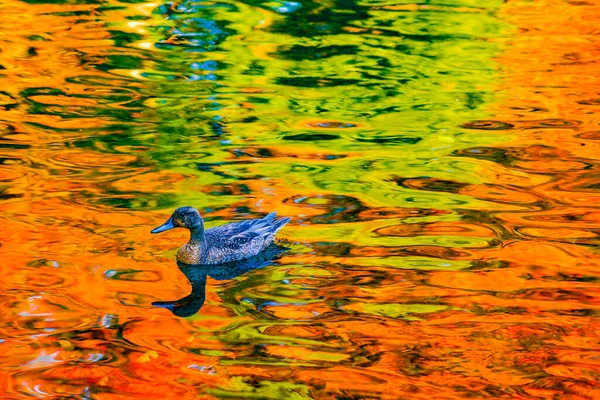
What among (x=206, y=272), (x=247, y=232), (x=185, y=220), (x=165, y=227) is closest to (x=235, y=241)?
(x=247, y=232)

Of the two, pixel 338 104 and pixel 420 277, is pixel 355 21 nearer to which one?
pixel 338 104

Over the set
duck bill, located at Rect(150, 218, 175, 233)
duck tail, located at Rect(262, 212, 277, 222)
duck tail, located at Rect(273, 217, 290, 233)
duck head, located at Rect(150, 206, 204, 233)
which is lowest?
duck tail, located at Rect(273, 217, 290, 233)

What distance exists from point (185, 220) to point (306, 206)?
5.02ft

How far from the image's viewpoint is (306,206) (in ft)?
29.6

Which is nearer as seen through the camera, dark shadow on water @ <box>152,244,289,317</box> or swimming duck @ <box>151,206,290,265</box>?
dark shadow on water @ <box>152,244,289,317</box>

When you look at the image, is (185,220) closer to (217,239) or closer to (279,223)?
(217,239)

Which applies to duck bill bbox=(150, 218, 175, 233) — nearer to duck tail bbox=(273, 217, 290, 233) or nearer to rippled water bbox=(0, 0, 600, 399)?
rippled water bbox=(0, 0, 600, 399)

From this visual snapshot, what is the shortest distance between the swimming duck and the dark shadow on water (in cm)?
4

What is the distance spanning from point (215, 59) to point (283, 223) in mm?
6523

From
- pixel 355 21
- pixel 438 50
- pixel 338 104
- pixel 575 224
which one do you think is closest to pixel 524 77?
pixel 438 50

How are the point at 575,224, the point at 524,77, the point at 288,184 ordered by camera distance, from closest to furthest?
the point at 575,224
the point at 288,184
the point at 524,77

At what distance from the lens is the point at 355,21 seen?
16719mm

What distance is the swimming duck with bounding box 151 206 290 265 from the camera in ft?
25.6

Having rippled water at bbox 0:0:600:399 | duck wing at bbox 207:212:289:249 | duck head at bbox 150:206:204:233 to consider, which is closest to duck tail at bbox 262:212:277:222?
duck wing at bbox 207:212:289:249
